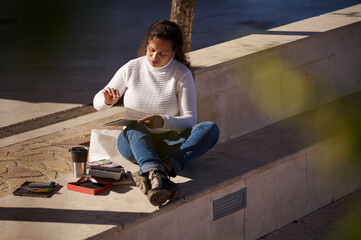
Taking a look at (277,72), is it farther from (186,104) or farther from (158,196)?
(158,196)

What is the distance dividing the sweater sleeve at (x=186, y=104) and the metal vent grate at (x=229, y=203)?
64cm

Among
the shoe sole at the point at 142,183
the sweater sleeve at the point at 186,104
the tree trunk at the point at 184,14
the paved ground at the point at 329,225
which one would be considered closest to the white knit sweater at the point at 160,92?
the sweater sleeve at the point at 186,104

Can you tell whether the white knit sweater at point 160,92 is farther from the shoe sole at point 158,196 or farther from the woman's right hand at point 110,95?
the shoe sole at point 158,196

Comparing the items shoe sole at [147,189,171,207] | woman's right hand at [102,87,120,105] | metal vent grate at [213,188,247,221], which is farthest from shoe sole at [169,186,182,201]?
woman's right hand at [102,87,120,105]

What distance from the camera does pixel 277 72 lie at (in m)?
6.61

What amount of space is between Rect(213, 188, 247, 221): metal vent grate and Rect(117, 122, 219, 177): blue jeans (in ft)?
1.28

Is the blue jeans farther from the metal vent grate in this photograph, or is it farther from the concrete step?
the metal vent grate

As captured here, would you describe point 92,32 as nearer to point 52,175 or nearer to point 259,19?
point 259,19

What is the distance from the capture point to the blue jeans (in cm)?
511

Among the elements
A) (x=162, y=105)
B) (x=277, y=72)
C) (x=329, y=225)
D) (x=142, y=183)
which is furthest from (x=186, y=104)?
(x=329, y=225)

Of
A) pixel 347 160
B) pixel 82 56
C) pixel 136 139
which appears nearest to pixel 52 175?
pixel 136 139

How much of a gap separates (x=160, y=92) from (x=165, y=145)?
44 centimetres

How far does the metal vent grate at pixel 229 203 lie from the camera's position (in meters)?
5.21

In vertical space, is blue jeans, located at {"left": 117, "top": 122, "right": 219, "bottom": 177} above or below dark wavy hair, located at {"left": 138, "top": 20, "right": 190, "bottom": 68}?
below
